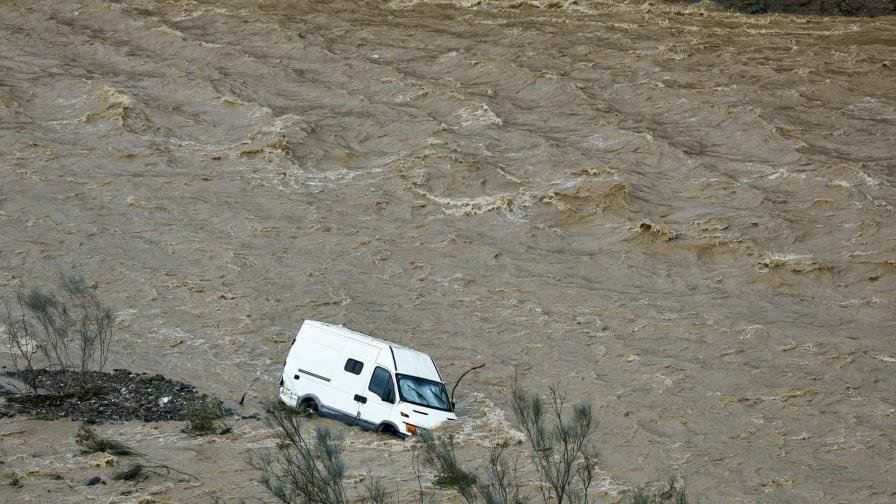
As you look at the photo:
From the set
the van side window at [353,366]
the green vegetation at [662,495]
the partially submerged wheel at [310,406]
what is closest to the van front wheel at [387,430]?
the van side window at [353,366]

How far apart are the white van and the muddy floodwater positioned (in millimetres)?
636

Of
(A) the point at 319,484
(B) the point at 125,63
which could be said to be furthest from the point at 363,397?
(B) the point at 125,63

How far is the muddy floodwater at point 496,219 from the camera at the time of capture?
17.6m

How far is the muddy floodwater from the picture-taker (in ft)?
57.9

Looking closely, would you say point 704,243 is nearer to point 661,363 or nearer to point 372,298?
point 661,363

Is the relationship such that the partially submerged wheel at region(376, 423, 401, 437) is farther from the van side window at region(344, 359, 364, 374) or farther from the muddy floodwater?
the van side window at region(344, 359, 364, 374)

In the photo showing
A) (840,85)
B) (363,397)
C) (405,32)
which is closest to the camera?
(363,397)

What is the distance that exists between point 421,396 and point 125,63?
27.0 meters

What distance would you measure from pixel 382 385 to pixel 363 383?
330 mm

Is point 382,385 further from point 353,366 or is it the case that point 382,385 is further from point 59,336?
point 59,336

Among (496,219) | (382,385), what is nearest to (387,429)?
(382,385)

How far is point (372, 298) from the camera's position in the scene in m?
23.6

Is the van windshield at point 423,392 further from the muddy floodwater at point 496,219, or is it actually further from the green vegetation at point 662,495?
the green vegetation at point 662,495

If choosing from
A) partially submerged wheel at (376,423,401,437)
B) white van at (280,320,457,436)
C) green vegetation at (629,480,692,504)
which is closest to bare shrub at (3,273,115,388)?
white van at (280,320,457,436)
